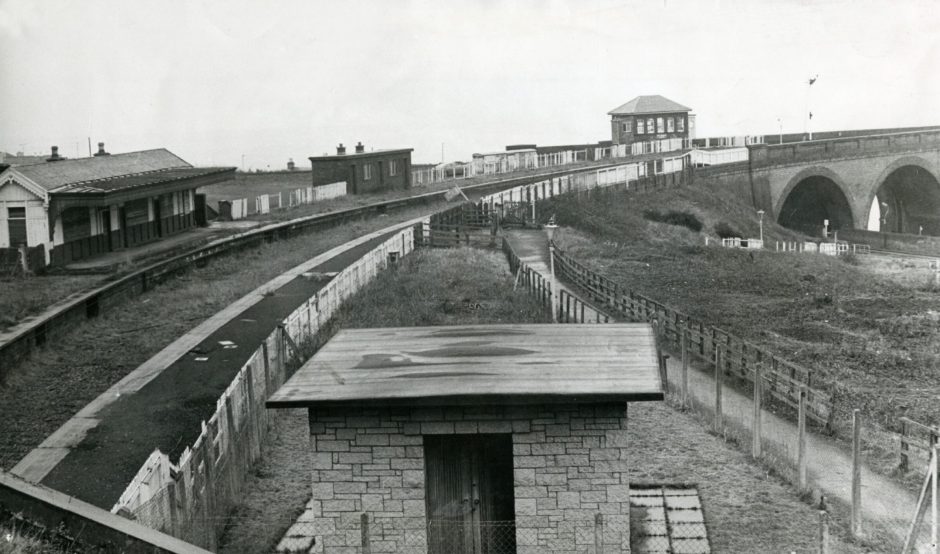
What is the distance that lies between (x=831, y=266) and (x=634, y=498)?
30.7m

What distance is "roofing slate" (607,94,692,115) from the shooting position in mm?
85500

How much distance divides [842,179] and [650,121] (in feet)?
55.2

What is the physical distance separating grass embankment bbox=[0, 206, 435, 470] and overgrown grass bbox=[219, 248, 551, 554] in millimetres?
2623

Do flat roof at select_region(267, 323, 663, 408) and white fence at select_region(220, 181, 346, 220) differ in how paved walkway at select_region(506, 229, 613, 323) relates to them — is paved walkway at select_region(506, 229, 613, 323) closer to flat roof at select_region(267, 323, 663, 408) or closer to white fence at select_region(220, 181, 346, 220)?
white fence at select_region(220, 181, 346, 220)

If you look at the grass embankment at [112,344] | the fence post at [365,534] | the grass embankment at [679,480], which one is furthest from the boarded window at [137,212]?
the fence post at [365,534]

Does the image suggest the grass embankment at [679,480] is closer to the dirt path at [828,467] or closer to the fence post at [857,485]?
the fence post at [857,485]

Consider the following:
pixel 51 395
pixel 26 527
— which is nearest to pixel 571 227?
Result: pixel 51 395

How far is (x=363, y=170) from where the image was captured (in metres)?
55.3

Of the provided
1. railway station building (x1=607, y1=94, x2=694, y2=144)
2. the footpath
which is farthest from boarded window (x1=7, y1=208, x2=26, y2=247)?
railway station building (x1=607, y1=94, x2=694, y2=144)

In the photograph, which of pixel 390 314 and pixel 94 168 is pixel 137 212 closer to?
pixel 94 168

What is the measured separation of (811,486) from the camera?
15.4 metres

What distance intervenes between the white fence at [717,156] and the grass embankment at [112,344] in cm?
3950

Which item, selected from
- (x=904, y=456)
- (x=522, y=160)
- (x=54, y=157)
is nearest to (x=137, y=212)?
(x=54, y=157)

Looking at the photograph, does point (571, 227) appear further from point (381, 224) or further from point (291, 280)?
point (291, 280)
